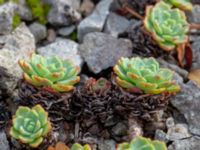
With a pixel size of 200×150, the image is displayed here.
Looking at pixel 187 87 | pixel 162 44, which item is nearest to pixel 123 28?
pixel 162 44

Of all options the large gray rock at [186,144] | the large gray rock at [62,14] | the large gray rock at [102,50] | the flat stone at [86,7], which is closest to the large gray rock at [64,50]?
the large gray rock at [102,50]

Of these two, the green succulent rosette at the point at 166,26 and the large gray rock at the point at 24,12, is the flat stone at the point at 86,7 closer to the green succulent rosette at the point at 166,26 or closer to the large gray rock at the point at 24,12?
the large gray rock at the point at 24,12

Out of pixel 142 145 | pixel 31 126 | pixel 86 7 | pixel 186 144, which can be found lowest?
pixel 186 144

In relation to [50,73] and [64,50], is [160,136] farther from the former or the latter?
[64,50]

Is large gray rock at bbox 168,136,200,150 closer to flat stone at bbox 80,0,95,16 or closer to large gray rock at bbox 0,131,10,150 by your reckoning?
large gray rock at bbox 0,131,10,150

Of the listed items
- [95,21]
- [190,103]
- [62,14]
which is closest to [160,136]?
[190,103]

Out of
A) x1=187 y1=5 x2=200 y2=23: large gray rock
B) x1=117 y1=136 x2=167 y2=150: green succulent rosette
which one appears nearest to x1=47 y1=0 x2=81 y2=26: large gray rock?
x1=187 y1=5 x2=200 y2=23: large gray rock
